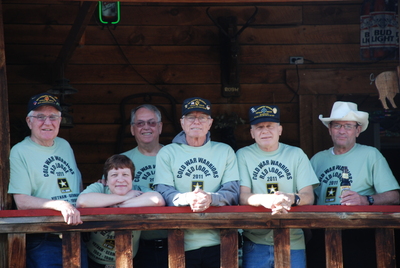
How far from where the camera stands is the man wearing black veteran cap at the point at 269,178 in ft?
12.2

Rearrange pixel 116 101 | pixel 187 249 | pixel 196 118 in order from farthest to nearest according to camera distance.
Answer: pixel 116 101 < pixel 196 118 < pixel 187 249

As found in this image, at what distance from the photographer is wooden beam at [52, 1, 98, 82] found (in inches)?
173

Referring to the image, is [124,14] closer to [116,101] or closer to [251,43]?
[116,101]

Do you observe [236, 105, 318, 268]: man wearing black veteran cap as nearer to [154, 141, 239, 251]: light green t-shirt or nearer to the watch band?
[154, 141, 239, 251]: light green t-shirt

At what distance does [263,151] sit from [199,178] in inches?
19.1

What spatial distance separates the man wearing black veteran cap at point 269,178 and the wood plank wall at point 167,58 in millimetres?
2026

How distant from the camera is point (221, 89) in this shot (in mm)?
5891

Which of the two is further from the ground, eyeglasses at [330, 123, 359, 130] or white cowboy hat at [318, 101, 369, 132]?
white cowboy hat at [318, 101, 369, 132]

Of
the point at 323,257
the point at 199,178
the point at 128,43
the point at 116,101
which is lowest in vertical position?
the point at 323,257

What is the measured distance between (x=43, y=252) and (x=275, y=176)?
152 centimetres

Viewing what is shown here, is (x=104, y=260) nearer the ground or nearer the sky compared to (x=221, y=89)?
nearer the ground

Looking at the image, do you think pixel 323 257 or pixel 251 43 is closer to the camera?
pixel 323 257

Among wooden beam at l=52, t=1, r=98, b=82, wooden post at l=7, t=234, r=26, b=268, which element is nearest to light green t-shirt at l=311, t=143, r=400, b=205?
wooden post at l=7, t=234, r=26, b=268

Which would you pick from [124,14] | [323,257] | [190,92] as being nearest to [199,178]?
[323,257]
